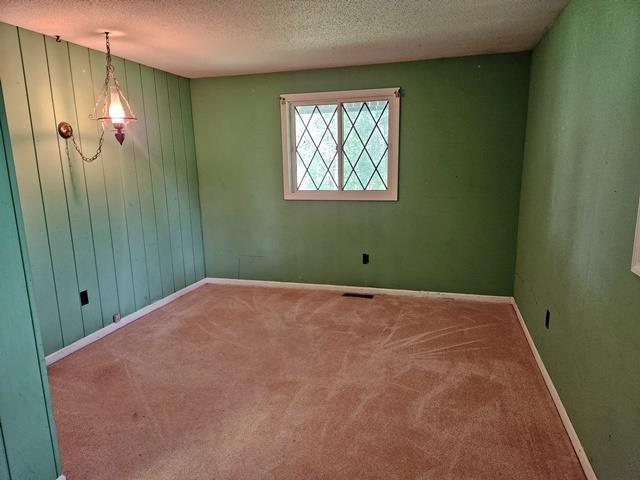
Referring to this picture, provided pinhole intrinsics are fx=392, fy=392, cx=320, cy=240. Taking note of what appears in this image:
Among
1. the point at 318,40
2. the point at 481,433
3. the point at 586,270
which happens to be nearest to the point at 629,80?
the point at 586,270

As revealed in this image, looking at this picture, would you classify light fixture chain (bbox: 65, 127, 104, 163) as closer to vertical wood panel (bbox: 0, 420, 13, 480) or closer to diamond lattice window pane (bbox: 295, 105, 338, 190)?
diamond lattice window pane (bbox: 295, 105, 338, 190)

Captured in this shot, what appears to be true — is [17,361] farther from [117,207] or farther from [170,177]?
[170,177]

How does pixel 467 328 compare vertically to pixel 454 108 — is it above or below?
below

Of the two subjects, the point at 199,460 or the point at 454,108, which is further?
the point at 454,108

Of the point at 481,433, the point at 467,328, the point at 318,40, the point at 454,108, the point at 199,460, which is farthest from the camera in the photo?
the point at 454,108

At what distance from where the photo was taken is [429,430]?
6.40 feet

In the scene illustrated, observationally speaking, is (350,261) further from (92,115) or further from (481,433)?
(92,115)

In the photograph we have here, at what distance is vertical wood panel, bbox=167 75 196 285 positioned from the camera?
392 cm

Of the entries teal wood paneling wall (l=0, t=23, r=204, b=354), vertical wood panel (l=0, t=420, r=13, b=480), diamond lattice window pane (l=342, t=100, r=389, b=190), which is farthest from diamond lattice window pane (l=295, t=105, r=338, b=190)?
vertical wood panel (l=0, t=420, r=13, b=480)

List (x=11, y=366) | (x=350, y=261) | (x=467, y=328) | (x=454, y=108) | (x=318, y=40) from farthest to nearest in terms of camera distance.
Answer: (x=350, y=261)
(x=454, y=108)
(x=467, y=328)
(x=318, y=40)
(x=11, y=366)

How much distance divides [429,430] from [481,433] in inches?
9.8

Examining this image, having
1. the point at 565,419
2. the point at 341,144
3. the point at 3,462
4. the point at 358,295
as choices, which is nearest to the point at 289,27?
the point at 341,144

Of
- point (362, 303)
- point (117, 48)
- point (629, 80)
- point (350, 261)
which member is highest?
point (117, 48)

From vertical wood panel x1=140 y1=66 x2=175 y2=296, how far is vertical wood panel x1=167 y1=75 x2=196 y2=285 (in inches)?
9.0
